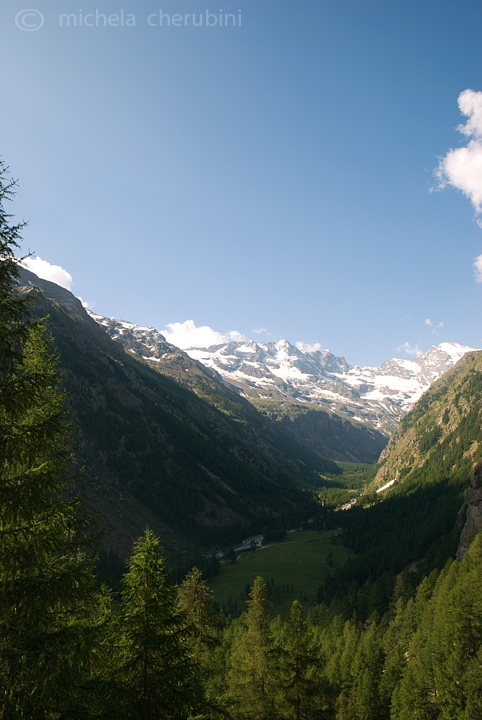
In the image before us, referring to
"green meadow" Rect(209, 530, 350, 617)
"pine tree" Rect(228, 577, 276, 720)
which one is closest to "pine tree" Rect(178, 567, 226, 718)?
"pine tree" Rect(228, 577, 276, 720)

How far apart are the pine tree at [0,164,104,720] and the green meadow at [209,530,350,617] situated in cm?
12268

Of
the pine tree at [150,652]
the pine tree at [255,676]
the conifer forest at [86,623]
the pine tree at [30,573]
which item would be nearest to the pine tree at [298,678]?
the conifer forest at [86,623]

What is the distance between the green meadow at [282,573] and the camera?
128750 mm

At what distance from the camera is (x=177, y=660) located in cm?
1734

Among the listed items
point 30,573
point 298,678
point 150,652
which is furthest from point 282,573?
point 30,573

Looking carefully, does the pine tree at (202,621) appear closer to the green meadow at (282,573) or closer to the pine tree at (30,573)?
the pine tree at (30,573)

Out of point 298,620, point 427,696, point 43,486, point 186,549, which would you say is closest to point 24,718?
point 43,486

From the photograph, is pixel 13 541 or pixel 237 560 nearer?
pixel 13 541

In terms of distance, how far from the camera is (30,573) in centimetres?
1338

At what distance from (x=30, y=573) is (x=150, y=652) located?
726 centimetres

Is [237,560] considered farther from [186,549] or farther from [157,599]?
[157,599]

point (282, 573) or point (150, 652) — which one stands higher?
point (150, 652)

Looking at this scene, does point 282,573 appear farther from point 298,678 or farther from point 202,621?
point 202,621

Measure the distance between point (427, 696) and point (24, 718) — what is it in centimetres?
4636
